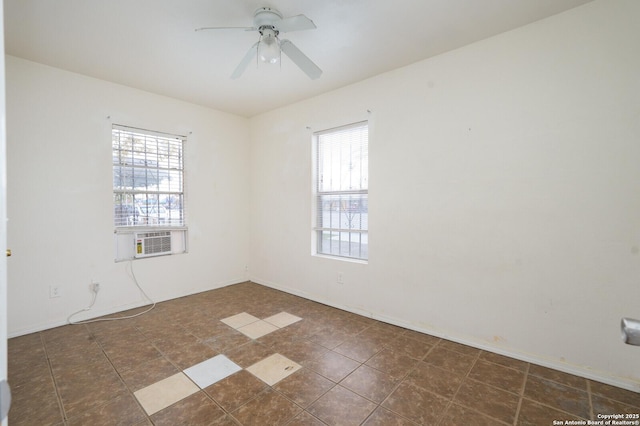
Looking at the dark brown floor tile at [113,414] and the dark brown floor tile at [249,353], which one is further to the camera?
the dark brown floor tile at [249,353]

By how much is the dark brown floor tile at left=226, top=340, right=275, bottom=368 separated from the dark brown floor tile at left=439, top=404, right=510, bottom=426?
53.5 inches

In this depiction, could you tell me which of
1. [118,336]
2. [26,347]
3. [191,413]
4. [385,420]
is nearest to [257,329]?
[191,413]

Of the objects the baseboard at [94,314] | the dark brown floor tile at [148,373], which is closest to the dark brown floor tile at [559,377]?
the dark brown floor tile at [148,373]

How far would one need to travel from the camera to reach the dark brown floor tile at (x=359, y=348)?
2.41m

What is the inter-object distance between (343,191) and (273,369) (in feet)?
6.82

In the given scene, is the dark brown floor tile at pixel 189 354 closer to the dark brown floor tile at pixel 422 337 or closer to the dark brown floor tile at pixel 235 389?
the dark brown floor tile at pixel 235 389

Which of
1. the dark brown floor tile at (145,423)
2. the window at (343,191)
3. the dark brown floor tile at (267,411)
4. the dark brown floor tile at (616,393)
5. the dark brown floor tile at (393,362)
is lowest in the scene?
the dark brown floor tile at (145,423)

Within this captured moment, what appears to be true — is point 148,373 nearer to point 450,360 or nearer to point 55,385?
point 55,385

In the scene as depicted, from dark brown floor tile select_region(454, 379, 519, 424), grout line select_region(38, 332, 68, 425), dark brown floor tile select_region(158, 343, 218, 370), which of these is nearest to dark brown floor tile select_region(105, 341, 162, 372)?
dark brown floor tile select_region(158, 343, 218, 370)

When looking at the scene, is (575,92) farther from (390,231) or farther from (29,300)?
(29,300)

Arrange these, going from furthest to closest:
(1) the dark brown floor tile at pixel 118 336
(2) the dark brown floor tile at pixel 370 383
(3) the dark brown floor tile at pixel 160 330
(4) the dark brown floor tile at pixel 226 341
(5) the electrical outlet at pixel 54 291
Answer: (5) the electrical outlet at pixel 54 291, (3) the dark brown floor tile at pixel 160 330, (1) the dark brown floor tile at pixel 118 336, (4) the dark brown floor tile at pixel 226 341, (2) the dark brown floor tile at pixel 370 383

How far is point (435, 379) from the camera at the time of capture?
2094mm

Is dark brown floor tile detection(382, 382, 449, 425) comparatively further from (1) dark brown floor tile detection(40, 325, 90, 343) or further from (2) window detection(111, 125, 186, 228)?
(2) window detection(111, 125, 186, 228)

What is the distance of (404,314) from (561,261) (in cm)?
140
